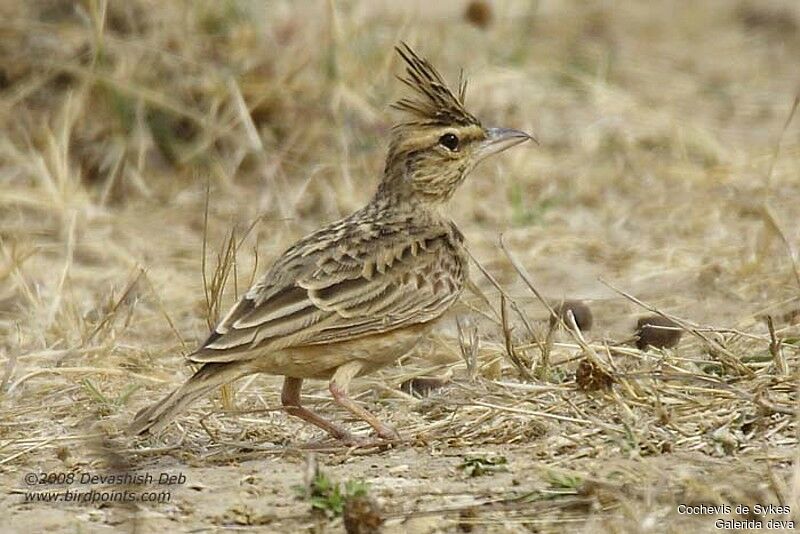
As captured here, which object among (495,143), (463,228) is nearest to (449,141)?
(495,143)

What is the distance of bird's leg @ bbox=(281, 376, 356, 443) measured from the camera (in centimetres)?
539

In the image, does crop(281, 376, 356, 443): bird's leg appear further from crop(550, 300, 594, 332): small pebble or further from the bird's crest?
crop(550, 300, 594, 332): small pebble

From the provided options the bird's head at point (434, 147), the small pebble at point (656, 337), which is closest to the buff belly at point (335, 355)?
the bird's head at point (434, 147)

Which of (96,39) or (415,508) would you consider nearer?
(415,508)

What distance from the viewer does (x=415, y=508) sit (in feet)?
15.1

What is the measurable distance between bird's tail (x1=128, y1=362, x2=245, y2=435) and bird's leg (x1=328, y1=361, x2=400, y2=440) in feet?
1.16

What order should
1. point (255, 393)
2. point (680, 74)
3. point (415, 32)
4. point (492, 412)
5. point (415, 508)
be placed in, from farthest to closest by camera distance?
1. point (680, 74)
2. point (415, 32)
3. point (255, 393)
4. point (492, 412)
5. point (415, 508)

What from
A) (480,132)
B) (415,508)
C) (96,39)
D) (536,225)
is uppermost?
(96,39)

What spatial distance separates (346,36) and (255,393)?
13.1 ft

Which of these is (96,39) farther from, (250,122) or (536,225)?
(536,225)

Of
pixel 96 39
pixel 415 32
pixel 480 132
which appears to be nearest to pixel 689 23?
pixel 415 32

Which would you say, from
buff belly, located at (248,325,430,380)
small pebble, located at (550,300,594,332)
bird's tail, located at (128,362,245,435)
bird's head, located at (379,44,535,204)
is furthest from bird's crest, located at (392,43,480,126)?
bird's tail, located at (128,362,245,435)

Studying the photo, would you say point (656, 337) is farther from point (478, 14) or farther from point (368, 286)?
point (478, 14)

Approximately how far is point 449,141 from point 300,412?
1.31m
